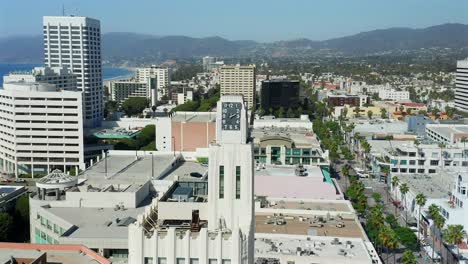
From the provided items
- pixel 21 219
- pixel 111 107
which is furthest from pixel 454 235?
pixel 111 107

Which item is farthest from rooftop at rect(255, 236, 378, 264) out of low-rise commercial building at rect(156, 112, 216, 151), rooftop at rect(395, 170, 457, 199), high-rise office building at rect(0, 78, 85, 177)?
high-rise office building at rect(0, 78, 85, 177)

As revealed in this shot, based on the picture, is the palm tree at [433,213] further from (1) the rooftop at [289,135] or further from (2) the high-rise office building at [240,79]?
(2) the high-rise office building at [240,79]

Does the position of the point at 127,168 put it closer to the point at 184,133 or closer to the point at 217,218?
the point at 184,133

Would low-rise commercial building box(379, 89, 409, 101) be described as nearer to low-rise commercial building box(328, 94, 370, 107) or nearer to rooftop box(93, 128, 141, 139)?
low-rise commercial building box(328, 94, 370, 107)

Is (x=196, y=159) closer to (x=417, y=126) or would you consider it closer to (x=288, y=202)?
(x=288, y=202)

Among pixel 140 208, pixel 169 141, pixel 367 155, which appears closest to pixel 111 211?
pixel 140 208

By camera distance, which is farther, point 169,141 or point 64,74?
point 64,74
